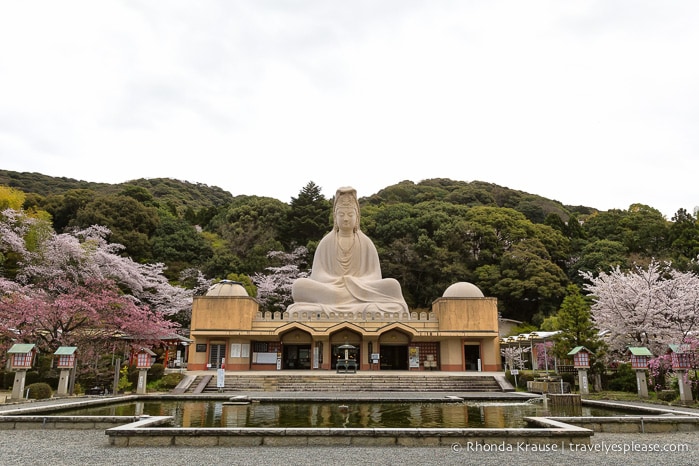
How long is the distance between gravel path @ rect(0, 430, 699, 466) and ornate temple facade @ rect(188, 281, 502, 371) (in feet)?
56.4

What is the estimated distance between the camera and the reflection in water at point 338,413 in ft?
35.2

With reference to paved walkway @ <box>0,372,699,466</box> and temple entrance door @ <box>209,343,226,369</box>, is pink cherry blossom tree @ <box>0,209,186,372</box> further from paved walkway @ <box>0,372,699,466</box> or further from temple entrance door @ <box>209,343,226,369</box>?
paved walkway @ <box>0,372,699,466</box>

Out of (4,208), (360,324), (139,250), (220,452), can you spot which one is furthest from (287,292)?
(220,452)

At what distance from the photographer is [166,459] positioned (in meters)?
7.18

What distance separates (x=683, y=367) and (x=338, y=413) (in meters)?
9.29

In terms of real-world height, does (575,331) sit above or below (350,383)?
above

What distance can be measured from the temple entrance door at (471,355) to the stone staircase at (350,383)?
4.68 meters

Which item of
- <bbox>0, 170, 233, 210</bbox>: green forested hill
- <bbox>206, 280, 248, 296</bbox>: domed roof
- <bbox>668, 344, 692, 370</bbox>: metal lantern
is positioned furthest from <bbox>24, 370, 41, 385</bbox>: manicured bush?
<bbox>0, 170, 233, 210</bbox>: green forested hill

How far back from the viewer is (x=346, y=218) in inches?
1205

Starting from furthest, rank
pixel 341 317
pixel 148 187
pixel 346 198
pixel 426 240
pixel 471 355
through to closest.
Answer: pixel 148 187 → pixel 426 240 → pixel 346 198 → pixel 471 355 → pixel 341 317

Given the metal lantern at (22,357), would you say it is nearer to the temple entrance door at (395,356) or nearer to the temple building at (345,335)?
the temple building at (345,335)

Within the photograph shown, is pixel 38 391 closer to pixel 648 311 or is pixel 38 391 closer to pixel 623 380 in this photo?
pixel 623 380

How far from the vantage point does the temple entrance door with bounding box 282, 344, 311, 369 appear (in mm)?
27203

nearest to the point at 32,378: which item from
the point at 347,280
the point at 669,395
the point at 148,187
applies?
the point at 347,280
